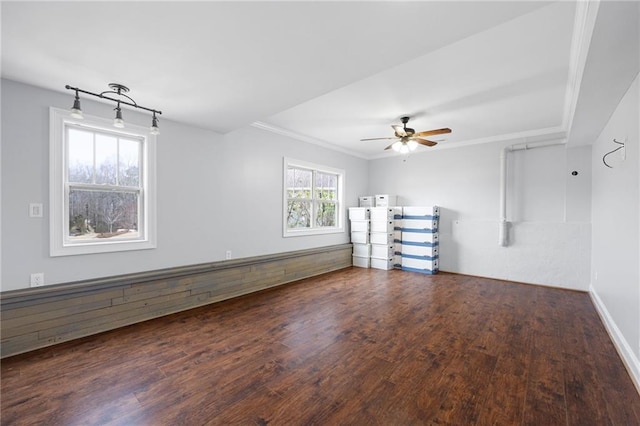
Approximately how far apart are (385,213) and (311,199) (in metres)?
1.63

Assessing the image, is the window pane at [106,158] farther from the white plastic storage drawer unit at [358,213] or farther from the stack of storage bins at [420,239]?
the stack of storage bins at [420,239]

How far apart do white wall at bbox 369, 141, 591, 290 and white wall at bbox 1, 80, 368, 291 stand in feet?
7.83

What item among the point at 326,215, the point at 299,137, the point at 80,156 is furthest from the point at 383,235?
the point at 80,156

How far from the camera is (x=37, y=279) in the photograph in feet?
8.46

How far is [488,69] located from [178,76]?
2920 mm

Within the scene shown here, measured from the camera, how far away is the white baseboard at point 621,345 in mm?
2088

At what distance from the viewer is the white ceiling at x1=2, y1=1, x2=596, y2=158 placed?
1.65 meters

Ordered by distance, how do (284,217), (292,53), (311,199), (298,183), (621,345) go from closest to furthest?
(292,53), (621,345), (284,217), (298,183), (311,199)

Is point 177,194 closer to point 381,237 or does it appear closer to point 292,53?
point 292,53

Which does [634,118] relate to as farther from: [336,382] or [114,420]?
[114,420]

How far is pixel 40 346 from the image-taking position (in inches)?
101

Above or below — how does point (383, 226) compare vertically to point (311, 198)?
below

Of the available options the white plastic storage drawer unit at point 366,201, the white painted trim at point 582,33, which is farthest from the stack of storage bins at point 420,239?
the white painted trim at point 582,33

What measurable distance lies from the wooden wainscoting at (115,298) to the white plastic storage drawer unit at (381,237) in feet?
7.85
